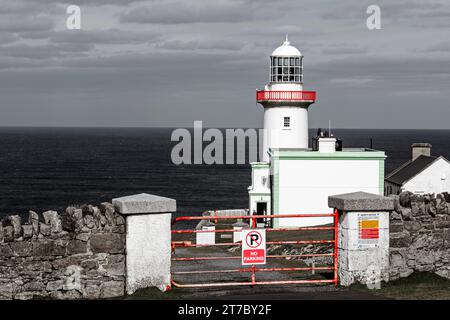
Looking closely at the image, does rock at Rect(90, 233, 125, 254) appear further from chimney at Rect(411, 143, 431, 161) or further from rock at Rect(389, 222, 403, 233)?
chimney at Rect(411, 143, 431, 161)

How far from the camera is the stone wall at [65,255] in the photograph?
37.0 ft

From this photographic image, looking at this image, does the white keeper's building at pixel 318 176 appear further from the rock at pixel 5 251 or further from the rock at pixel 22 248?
the rock at pixel 5 251

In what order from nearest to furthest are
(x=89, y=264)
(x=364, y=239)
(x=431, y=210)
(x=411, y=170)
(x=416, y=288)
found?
(x=89, y=264) < (x=416, y=288) < (x=364, y=239) < (x=431, y=210) < (x=411, y=170)

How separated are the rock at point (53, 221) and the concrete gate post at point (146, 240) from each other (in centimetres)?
99

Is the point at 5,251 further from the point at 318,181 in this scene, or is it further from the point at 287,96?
the point at 287,96

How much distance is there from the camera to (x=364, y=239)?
499 inches

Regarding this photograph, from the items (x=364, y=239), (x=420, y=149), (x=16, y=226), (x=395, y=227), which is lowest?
(x=364, y=239)

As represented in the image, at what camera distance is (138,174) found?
107750 mm

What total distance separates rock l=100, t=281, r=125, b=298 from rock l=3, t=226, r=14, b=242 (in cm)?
167

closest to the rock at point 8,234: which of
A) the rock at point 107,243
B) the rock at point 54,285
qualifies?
the rock at point 54,285

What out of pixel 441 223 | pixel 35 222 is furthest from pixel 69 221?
pixel 441 223

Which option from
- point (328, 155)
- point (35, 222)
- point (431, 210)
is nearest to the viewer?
point (35, 222)

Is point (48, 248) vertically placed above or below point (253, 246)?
above

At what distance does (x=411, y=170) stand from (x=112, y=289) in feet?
114
